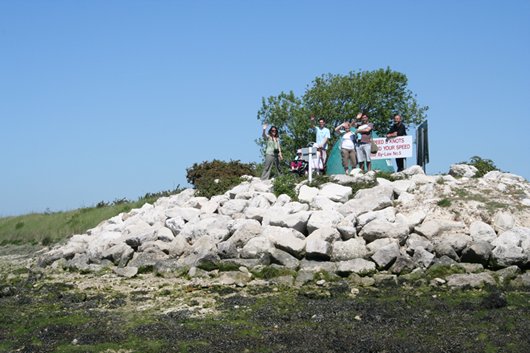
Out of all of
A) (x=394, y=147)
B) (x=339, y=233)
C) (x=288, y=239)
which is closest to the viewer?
(x=288, y=239)

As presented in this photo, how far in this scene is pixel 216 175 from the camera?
26812mm

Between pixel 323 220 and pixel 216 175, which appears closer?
pixel 323 220

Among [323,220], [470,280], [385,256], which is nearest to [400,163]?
[323,220]

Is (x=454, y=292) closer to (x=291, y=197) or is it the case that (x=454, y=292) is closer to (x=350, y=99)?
(x=291, y=197)

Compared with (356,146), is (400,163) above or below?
below

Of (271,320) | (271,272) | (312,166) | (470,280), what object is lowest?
(271,320)

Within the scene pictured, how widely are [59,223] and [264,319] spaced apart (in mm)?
21683

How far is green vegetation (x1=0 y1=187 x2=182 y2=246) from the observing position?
29.0 m

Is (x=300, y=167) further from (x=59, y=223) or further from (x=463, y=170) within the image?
(x=59, y=223)

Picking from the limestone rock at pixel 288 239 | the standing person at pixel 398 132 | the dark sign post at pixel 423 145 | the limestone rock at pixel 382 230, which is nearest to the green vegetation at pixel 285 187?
the limestone rock at pixel 288 239

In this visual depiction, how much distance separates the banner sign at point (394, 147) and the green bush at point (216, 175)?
4.75m

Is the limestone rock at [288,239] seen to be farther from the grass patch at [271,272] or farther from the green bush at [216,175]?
the green bush at [216,175]

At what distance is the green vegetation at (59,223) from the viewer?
95.3ft

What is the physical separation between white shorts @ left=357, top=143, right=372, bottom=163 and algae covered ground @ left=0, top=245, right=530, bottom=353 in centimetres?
851
